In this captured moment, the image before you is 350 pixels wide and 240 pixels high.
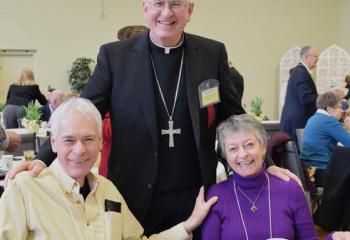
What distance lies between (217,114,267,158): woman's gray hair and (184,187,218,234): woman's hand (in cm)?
27

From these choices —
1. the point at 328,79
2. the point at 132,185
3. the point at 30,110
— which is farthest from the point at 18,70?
the point at 132,185

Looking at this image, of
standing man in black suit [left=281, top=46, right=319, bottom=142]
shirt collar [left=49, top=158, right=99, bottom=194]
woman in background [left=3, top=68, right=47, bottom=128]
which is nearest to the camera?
shirt collar [left=49, top=158, right=99, bottom=194]

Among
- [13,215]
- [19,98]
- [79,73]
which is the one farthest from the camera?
[79,73]

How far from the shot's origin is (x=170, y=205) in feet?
5.88

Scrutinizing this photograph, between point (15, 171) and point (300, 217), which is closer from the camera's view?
point (15, 171)

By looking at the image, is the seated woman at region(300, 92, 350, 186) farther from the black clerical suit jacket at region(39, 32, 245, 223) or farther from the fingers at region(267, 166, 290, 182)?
the black clerical suit jacket at region(39, 32, 245, 223)

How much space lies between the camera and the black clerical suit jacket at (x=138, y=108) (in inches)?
67.4

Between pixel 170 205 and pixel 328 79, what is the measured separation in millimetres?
9173

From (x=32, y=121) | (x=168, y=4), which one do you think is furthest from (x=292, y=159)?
(x=32, y=121)

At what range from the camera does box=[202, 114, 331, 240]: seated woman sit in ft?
6.08

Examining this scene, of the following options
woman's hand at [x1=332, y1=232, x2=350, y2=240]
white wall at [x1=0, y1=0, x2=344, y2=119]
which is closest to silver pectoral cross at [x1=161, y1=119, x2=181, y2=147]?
woman's hand at [x1=332, y1=232, x2=350, y2=240]

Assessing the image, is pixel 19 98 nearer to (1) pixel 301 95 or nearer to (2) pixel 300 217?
(1) pixel 301 95

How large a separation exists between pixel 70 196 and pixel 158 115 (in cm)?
44

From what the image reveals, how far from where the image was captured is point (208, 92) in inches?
69.5
